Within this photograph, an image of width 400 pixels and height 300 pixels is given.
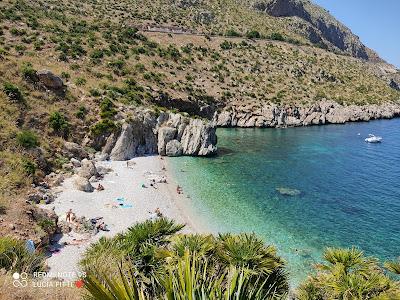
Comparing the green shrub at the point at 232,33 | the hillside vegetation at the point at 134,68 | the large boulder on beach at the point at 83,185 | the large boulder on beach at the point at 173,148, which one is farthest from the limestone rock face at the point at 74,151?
the green shrub at the point at 232,33

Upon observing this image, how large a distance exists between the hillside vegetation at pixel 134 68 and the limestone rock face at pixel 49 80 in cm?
85

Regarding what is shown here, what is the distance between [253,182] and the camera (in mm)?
42750

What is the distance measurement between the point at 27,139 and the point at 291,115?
6915 centimetres

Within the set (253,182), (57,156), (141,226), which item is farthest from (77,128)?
(141,226)

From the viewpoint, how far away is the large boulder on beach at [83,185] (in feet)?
110

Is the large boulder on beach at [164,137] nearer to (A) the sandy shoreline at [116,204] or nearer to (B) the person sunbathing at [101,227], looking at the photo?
(A) the sandy shoreline at [116,204]

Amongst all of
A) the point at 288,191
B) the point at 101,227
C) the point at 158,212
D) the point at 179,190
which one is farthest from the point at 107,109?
the point at 288,191

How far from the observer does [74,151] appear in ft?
139

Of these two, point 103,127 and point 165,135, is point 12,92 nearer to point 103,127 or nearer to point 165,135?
point 103,127

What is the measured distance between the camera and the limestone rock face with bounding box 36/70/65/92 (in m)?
46.5

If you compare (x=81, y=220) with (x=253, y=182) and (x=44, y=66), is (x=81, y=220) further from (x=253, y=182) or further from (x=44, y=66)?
(x=44, y=66)

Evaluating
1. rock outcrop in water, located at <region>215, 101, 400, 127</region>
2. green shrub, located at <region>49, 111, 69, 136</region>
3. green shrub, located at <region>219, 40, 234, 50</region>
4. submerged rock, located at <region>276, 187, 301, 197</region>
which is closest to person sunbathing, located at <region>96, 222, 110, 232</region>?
green shrub, located at <region>49, 111, 69, 136</region>

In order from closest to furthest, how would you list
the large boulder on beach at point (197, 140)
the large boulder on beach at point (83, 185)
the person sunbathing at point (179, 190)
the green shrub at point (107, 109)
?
the large boulder on beach at point (83, 185)
the person sunbathing at point (179, 190)
the green shrub at point (107, 109)
the large boulder on beach at point (197, 140)

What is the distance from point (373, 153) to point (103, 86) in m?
52.8
